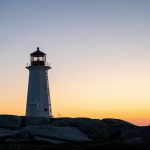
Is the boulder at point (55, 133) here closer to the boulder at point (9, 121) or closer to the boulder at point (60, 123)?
the boulder at point (60, 123)

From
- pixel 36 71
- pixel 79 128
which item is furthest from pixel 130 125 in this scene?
pixel 36 71

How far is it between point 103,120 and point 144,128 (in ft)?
14.5

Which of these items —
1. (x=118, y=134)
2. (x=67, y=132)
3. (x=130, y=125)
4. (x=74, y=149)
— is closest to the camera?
(x=74, y=149)

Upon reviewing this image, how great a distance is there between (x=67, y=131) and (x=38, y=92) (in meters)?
10.2

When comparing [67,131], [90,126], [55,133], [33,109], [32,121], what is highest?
[33,109]

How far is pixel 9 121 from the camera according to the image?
3547cm

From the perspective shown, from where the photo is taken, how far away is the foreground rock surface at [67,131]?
97.9 feet

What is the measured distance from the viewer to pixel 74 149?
23.4 m

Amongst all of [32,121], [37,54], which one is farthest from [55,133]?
[37,54]

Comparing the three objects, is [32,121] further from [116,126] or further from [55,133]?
[116,126]

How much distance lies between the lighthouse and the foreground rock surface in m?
4.90

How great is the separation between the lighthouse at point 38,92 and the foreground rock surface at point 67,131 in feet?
16.1

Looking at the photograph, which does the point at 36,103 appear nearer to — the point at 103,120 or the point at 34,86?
the point at 34,86

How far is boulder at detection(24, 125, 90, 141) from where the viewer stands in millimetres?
30750
